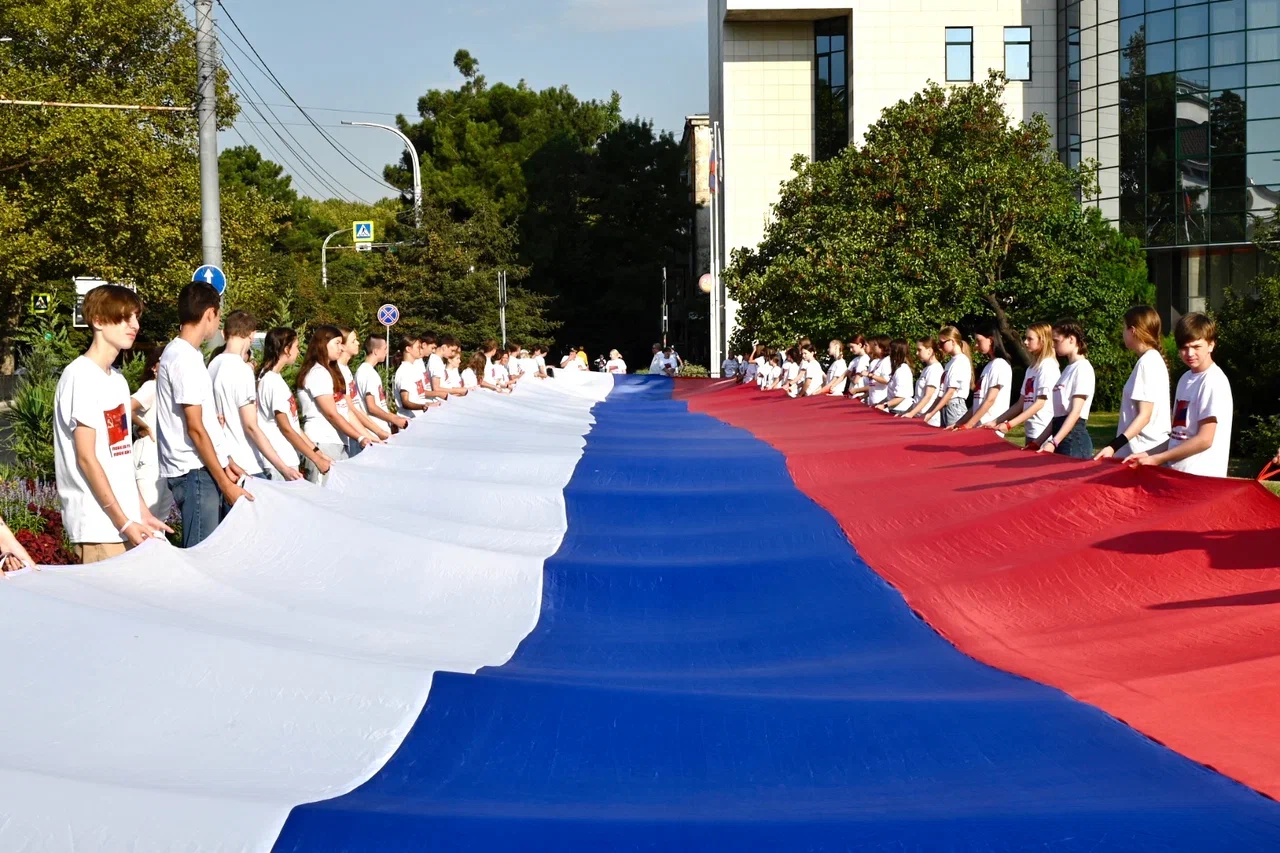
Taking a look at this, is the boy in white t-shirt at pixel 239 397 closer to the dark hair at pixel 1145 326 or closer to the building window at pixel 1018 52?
the dark hair at pixel 1145 326

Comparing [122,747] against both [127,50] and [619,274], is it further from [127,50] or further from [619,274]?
[619,274]

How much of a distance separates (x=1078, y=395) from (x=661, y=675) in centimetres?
488

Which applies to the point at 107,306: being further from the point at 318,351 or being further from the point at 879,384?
the point at 879,384

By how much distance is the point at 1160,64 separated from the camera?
33625 mm

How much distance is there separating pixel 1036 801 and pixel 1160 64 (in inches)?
1329

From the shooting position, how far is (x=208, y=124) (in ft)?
47.1

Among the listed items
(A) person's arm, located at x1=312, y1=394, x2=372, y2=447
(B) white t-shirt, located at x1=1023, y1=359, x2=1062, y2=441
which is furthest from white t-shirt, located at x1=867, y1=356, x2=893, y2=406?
(A) person's arm, located at x1=312, y1=394, x2=372, y2=447

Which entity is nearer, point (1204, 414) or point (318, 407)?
point (1204, 414)

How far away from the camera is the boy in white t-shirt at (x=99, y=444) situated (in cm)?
538

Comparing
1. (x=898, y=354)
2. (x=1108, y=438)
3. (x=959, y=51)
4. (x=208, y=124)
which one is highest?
(x=959, y=51)

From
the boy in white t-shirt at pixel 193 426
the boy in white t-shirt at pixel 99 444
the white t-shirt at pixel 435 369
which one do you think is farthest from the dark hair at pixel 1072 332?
the white t-shirt at pixel 435 369

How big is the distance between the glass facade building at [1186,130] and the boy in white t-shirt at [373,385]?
24.8 meters

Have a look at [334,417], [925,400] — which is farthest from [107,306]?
[925,400]

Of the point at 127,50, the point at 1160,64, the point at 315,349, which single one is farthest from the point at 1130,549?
the point at 1160,64
